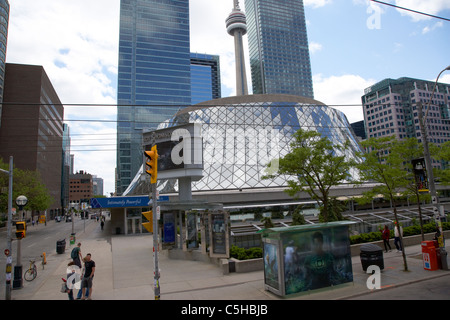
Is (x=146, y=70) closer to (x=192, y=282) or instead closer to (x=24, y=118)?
(x=24, y=118)

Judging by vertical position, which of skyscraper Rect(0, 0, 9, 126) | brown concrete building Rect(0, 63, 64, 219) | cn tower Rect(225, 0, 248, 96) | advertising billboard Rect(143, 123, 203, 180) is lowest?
advertising billboard Rect(143, 123, 203, 180)

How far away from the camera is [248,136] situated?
4841 cm

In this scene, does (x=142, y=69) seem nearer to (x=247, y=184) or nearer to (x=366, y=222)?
(x=247, y=184)

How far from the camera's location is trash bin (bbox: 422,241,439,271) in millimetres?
14102

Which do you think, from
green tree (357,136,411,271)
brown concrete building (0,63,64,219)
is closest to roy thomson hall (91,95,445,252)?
→ green tree (357,136,411,271)

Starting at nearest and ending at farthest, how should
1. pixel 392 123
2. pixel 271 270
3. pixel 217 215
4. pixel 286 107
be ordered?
pixel 271 270 → pixel 217 215 → pixel 286 107 → pixel 392 123

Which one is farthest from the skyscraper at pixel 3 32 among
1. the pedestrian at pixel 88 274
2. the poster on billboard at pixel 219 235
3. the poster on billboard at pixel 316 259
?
the poster on billboard at pixel 316 259

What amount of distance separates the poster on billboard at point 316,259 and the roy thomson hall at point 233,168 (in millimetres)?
8827

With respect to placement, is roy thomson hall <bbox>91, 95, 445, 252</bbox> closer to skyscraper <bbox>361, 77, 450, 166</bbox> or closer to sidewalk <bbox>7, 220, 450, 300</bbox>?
sidewalk <bbox>7, 220, 450, 300</bbox>

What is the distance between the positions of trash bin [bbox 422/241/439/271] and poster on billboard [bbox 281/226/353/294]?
4766 mm

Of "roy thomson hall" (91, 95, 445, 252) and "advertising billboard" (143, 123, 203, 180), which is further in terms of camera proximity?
"roy thomson hall" (91, 95, 445, 252)

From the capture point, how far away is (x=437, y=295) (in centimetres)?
1062
